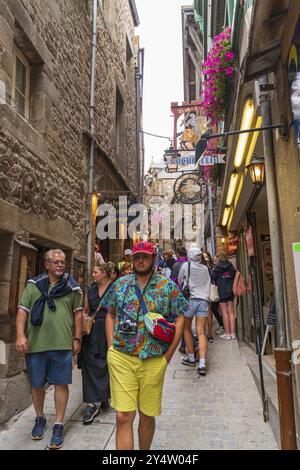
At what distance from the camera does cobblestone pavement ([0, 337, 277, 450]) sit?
10.3ft

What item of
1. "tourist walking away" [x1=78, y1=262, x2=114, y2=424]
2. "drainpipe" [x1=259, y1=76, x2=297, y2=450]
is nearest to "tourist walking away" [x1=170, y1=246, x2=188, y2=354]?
"tourist walking away" [x1=78, y1=262, x2=114, y2=424]

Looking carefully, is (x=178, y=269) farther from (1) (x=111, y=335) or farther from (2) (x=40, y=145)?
(1) (x=111, y=335)

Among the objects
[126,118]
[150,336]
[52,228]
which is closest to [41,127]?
[52,228]

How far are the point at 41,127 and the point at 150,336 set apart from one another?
Answer: 13.0 feet

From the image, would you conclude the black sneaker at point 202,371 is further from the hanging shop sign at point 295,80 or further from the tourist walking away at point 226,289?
the hanging shop sign at point 295,80

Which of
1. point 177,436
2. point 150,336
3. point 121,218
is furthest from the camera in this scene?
point 121,218

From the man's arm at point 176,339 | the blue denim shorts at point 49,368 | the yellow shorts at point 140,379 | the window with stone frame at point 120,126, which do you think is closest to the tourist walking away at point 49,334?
the blue denim shorts at point 49,368

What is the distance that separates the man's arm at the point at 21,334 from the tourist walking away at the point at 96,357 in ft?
2.40

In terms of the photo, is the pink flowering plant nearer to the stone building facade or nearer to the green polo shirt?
the stone building facade

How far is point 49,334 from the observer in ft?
11.2

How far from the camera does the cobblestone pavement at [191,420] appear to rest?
3.14 meters
